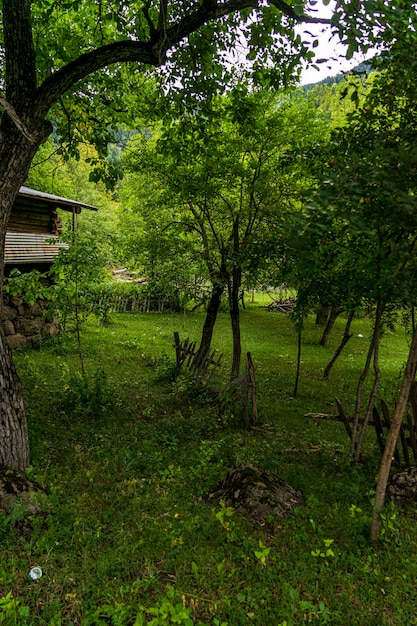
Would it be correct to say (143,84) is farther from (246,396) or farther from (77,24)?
(246,396)

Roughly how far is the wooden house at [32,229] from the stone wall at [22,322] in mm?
1226

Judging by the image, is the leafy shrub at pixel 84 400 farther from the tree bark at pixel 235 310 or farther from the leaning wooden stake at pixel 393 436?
the leaning wooden stake at pixel 393 436

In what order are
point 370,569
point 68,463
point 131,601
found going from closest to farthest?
point 131,601
point 370,569
point 68,463

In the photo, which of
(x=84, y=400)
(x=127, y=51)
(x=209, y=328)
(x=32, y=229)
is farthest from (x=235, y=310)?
(x=32, y=229)

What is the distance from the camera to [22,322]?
1259 cm

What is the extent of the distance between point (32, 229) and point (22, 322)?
3.38 meters

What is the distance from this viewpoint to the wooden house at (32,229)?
11.5m

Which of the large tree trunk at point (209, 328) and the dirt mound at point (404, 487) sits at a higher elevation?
the large tree trunk at point (209, 328)

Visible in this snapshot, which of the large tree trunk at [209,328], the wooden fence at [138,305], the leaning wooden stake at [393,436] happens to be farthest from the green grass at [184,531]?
the wooden fence at [138,305]

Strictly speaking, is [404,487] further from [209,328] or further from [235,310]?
[209,328]

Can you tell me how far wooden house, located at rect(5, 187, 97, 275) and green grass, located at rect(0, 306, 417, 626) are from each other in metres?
4.91

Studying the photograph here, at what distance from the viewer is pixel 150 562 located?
3.85 metres

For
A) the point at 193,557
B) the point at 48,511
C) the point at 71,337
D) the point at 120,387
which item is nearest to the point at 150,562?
the point at 193,557

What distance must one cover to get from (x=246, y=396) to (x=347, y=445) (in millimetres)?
2206
